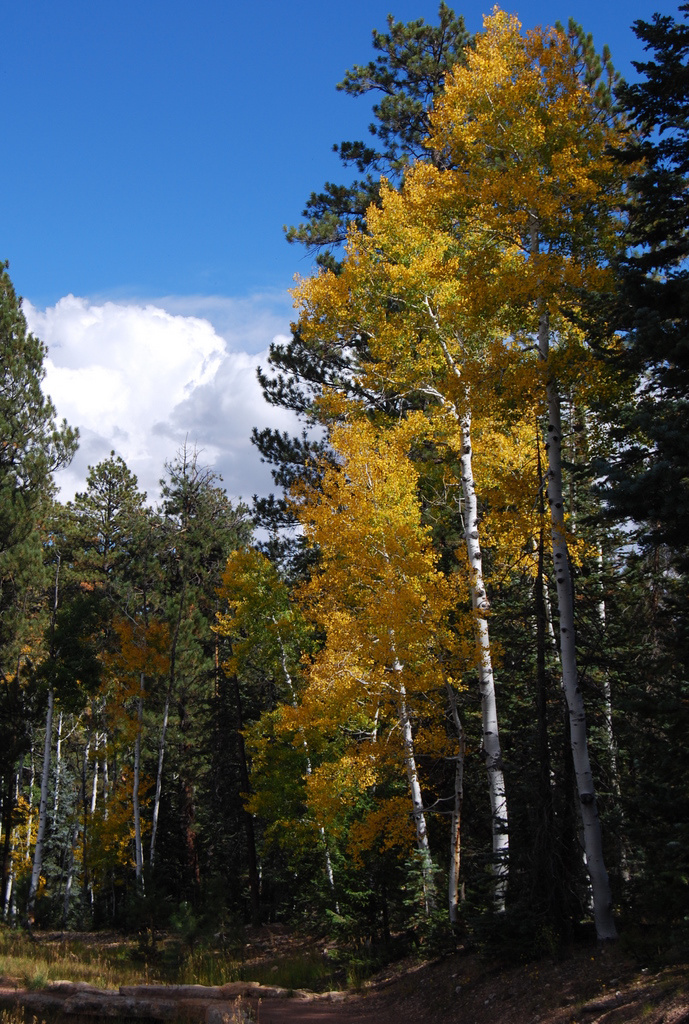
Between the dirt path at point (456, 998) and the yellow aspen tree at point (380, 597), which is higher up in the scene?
the yellow aspen tree at point (380, 597)

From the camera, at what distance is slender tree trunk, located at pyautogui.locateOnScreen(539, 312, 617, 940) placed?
323 inches

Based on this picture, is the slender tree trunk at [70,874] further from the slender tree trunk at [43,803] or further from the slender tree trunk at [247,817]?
the slender tree trunk at [247,817]

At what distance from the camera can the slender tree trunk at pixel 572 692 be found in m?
8.20

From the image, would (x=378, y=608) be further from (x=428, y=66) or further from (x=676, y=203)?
(x=428, y=66)

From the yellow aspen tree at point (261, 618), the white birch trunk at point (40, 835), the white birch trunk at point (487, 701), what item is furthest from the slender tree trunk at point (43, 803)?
the white birch trunk at point (487, 701)

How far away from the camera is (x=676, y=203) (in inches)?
304

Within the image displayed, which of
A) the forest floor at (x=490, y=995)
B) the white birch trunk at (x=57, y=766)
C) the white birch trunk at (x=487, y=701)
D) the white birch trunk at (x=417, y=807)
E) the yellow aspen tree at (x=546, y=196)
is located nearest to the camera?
the forest floor at (x=490, y=995)

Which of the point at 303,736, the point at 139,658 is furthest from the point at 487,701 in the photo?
the point at 139,658

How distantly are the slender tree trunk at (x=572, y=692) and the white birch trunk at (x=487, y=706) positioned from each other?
118 cm

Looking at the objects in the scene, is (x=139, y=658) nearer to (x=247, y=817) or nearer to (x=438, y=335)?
(x=247, y=817)

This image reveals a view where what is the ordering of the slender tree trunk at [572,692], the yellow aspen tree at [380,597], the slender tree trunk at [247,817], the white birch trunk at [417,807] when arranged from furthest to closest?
the slender tree trunk at [247,817] → the white birch trunk at [417,807] → the yellow aspen tree at [380,597] → the slender tree trunk at [572,692]

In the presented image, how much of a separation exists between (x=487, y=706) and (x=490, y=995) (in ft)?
11.0

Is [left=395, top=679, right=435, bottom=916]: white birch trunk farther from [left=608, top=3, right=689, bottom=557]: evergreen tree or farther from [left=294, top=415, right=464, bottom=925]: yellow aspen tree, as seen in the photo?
[left=608, top=3, right=689, bottom=557]: evergreen tree

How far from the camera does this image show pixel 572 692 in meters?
8.68
